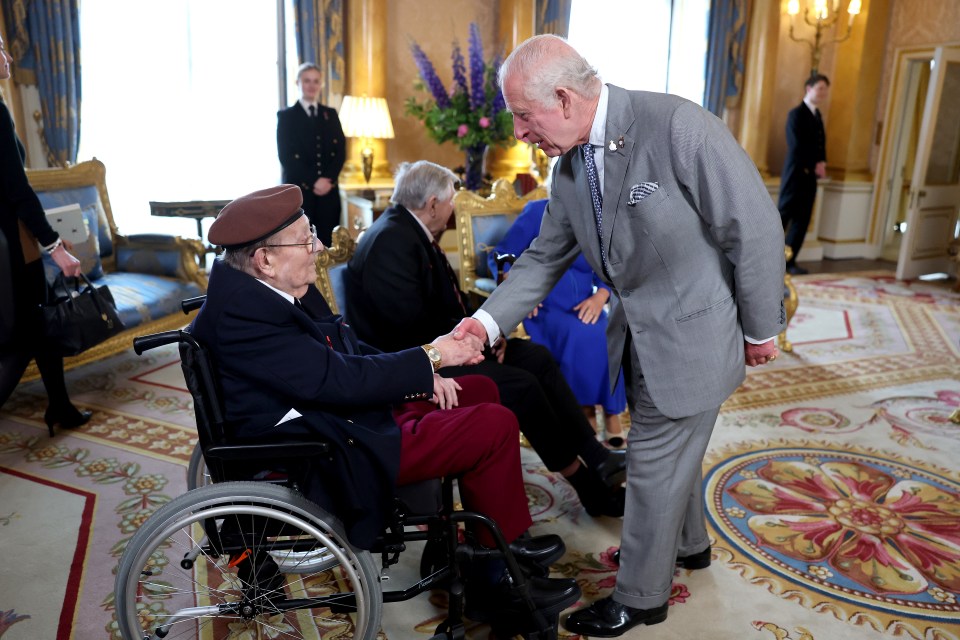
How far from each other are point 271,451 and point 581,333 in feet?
5.96

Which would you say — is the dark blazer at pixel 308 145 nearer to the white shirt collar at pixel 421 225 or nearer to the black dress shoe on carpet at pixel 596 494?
the white shirt collar at pixel 421 225

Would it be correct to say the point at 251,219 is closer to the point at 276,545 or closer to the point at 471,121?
the point at 276,545

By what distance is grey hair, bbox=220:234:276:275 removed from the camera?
1761 millimetres

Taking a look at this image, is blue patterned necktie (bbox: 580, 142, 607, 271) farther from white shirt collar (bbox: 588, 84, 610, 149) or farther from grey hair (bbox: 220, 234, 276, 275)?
grey hair (bbox: 220, 234, 276, 275)

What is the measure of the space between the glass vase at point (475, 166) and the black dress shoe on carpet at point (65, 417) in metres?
3.55

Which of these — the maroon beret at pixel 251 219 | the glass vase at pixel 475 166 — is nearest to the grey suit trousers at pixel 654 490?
the maroon beret at pixel 251 219

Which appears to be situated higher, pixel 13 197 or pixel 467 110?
pixel 467 110

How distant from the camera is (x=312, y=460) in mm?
1696

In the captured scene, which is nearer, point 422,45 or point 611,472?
point 611,472

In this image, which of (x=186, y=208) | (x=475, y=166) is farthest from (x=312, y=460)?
(x=475, y=166)

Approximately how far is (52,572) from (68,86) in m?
3.87

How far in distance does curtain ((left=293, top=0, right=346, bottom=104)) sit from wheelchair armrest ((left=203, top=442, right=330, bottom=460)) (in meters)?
4.91

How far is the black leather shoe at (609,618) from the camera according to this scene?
2.00 meters

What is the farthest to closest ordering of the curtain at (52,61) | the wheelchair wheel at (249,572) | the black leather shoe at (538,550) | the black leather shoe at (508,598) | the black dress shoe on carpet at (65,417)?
the curtain at (52,61), the black dress shoe on carpet at (65,417), the black leather shoe at (538,550), the black leather shoe at (508,598), the wheelchair wheel at (249,572)
